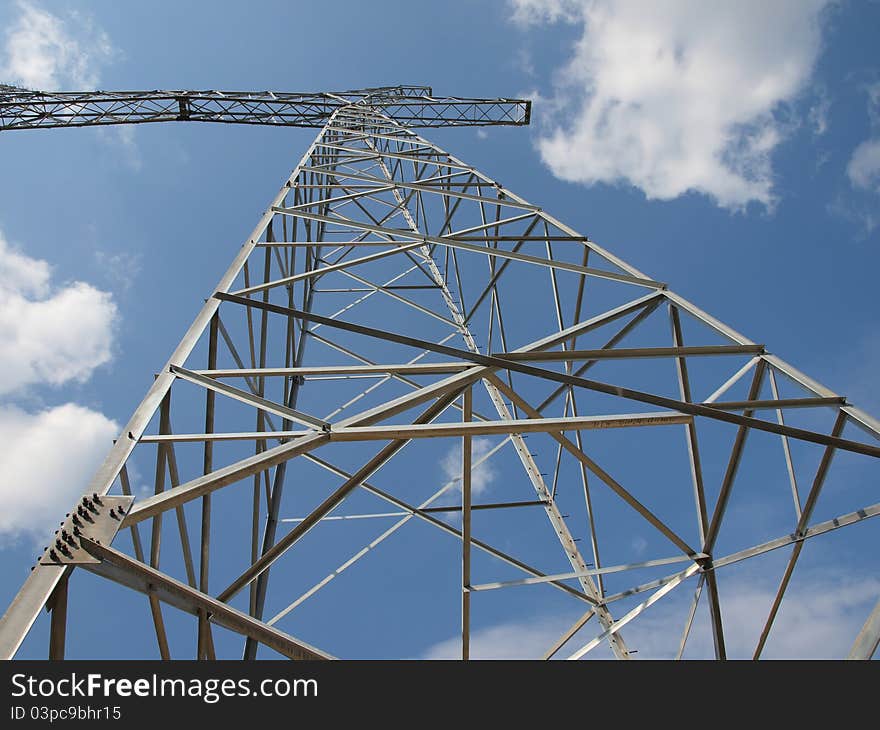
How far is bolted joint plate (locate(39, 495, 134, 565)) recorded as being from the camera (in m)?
3.48

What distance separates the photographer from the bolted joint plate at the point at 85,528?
3.48 m

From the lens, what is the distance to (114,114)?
1046 inches

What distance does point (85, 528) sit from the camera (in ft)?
11.9

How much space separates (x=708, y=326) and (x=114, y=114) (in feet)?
91.4
